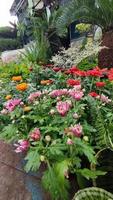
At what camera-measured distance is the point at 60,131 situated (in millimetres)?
3273

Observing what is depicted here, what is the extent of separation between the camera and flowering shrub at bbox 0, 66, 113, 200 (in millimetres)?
2963

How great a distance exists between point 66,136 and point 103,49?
17.7ft

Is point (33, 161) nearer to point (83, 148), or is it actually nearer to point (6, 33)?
point (83, 148)

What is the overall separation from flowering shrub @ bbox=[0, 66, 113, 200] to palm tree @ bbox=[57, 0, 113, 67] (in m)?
4.15

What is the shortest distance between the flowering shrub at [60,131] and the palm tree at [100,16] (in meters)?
4.15

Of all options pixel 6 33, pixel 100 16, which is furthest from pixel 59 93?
pixel 6 33

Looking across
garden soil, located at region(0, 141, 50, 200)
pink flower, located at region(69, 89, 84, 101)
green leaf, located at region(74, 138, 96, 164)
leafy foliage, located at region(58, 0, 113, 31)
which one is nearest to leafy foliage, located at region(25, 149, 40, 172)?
green leaf, located at region(74, 138, 96, 164)

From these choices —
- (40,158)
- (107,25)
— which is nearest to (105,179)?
(40,158)

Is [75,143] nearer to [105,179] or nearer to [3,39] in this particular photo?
[105,179]

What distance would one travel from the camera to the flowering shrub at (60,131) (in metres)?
2.96

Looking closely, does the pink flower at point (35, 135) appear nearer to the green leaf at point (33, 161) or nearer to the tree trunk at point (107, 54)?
the green leaf at point (33, 161)

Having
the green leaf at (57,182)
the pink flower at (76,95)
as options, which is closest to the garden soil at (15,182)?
the green leaf at (57,182)

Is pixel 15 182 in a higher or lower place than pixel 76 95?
lower

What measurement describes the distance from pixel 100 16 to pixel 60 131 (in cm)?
592
